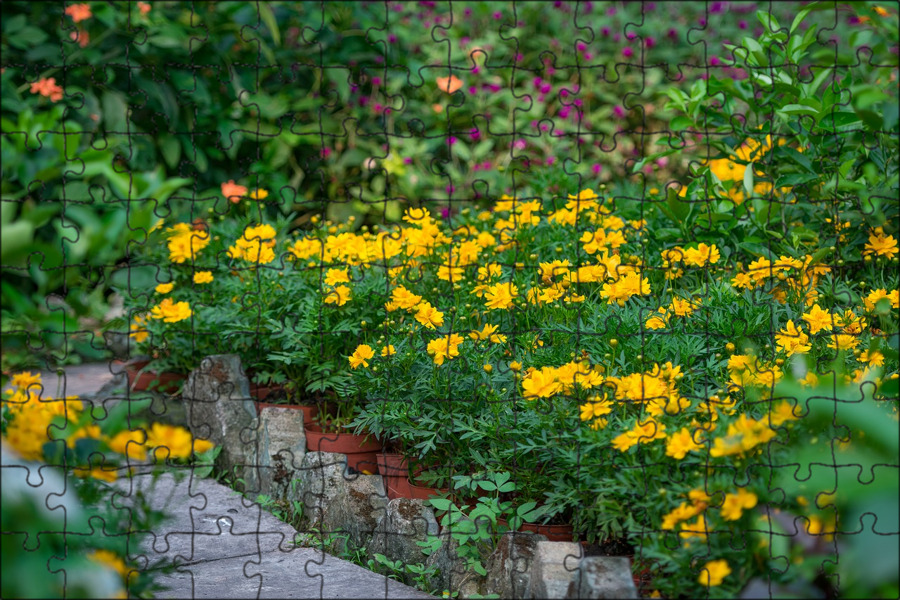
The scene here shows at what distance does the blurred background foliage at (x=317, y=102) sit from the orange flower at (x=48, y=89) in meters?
0.04

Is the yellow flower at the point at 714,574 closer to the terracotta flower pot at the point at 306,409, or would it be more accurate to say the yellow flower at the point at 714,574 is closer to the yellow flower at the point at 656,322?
the yellow flower at the point at 656,322

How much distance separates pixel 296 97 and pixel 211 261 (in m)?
2.06

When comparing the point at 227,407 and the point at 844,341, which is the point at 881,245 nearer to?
the point at 844,341

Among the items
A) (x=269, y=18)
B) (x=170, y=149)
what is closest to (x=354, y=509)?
(x=170, y=149)

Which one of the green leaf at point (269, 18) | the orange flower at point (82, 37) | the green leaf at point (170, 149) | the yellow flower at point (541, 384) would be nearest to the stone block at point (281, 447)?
the yellow flower at point (541, 384)

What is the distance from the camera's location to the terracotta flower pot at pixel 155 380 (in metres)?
3.64

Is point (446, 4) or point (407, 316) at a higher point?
point (446, 4)

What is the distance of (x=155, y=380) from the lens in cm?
362

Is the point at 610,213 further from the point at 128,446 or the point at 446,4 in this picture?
the point at 446,4

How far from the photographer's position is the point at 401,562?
104 inches

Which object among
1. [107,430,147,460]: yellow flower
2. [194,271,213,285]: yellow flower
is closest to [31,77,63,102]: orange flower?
[194,271,213,285]: yellow flower

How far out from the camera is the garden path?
8.02ft

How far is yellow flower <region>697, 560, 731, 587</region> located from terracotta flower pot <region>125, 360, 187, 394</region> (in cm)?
223

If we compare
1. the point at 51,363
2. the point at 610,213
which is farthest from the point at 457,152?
the point at 51,363
